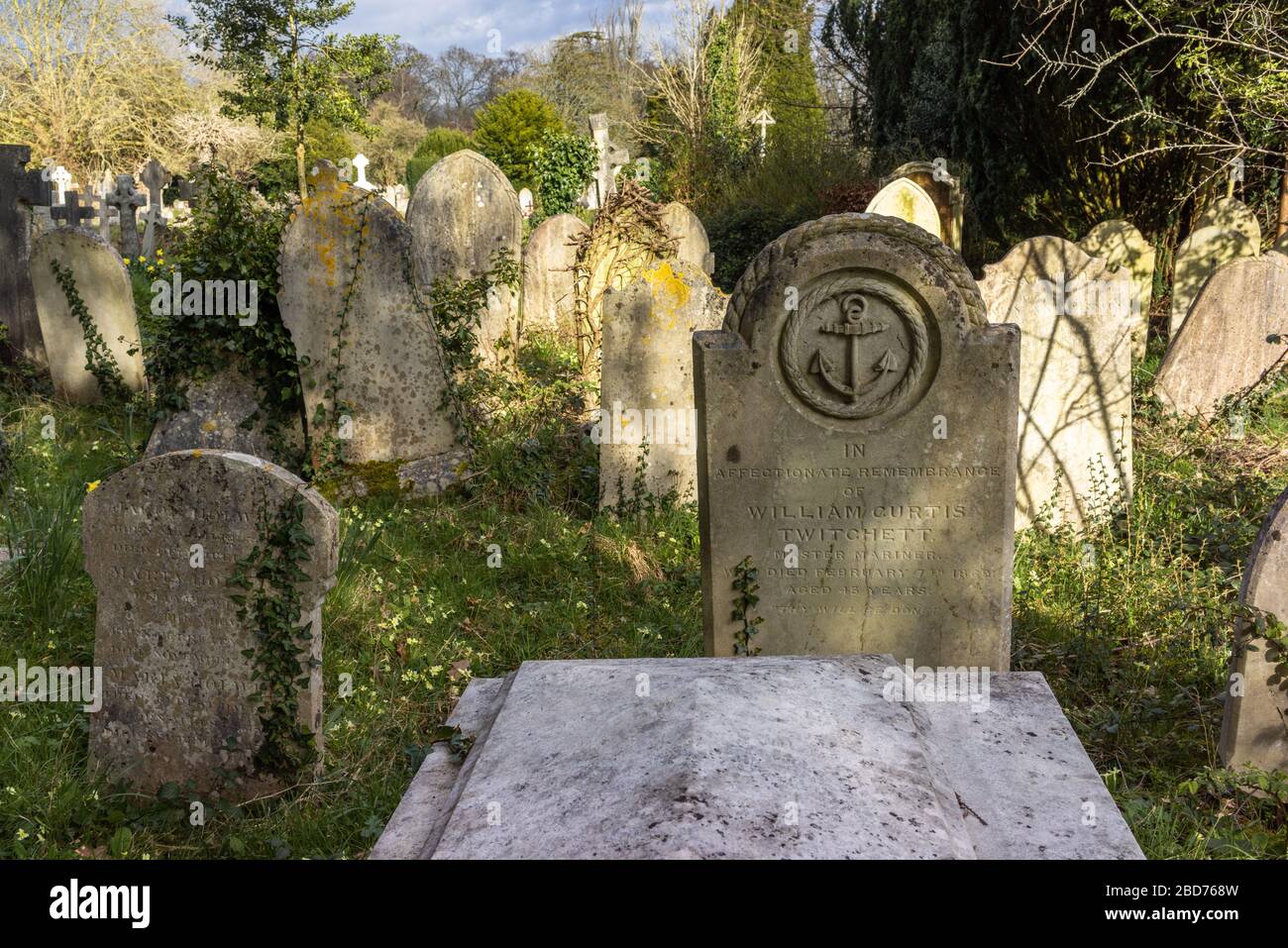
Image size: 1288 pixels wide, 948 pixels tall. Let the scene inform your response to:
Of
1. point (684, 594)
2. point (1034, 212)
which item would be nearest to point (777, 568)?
point (684, 594)

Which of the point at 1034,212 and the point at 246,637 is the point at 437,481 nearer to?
the point at 246,637

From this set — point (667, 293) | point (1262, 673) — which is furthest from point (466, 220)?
point (1262, 673)

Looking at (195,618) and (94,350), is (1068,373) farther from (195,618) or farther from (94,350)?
(94,350)

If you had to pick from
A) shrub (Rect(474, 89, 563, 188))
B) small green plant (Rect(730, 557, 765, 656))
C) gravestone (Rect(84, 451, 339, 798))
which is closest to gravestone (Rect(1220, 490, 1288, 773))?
small green plant (Rect(730, 557, 765, 656))

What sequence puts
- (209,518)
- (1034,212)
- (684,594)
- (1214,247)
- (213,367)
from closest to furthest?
(209,518)
(684,594)
(213,367)
(1214,247)
(1034,212)

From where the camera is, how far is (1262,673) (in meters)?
3.59

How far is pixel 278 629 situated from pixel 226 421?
11.6 ft

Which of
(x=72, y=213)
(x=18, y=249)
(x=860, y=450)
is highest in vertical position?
(x=72, y=213)

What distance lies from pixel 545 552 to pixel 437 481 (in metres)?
1.31

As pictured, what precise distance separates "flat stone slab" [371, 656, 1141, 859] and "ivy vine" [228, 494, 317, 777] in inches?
44.7

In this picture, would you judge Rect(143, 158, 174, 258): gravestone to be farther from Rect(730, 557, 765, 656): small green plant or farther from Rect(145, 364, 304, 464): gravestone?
Rect(730, 557, 765, 656): small green plant

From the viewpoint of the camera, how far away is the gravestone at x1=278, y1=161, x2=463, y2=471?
6.59 meters

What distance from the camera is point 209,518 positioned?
377 cm

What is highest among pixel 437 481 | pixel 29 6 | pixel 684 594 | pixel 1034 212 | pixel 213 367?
pixel 29 6
